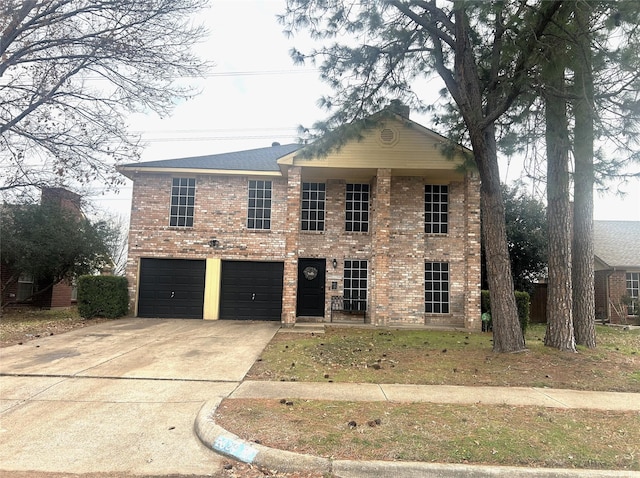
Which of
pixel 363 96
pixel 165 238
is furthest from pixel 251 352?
pixel 165 238

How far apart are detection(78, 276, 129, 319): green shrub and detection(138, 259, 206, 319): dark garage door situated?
1058 mm

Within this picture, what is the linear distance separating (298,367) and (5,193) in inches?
426

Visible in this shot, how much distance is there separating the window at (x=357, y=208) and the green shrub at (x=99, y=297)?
7994mm

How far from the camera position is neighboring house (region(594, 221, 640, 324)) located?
19547 millimetres

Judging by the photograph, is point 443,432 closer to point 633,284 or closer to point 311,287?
point 311,287

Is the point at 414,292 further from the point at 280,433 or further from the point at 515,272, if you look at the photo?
the point at 280,433

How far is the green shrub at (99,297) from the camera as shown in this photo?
13211 millimetres

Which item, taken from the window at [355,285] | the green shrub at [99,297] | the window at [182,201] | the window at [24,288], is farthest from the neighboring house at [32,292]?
the window at [355,285]

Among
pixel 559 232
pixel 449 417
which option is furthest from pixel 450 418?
pixel 559 232

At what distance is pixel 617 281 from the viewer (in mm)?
20438

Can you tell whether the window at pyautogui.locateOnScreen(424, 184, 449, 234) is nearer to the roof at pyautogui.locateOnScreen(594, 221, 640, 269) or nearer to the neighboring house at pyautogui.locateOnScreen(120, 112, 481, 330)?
the neighboring house at pyautogui.locateOnScreen(120, 112, 481, 330)

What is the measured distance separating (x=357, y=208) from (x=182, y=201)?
624 centimetres

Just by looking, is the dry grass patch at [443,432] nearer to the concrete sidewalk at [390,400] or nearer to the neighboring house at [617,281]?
the concrete sidewalk at [390,400]

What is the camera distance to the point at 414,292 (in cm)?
1408
